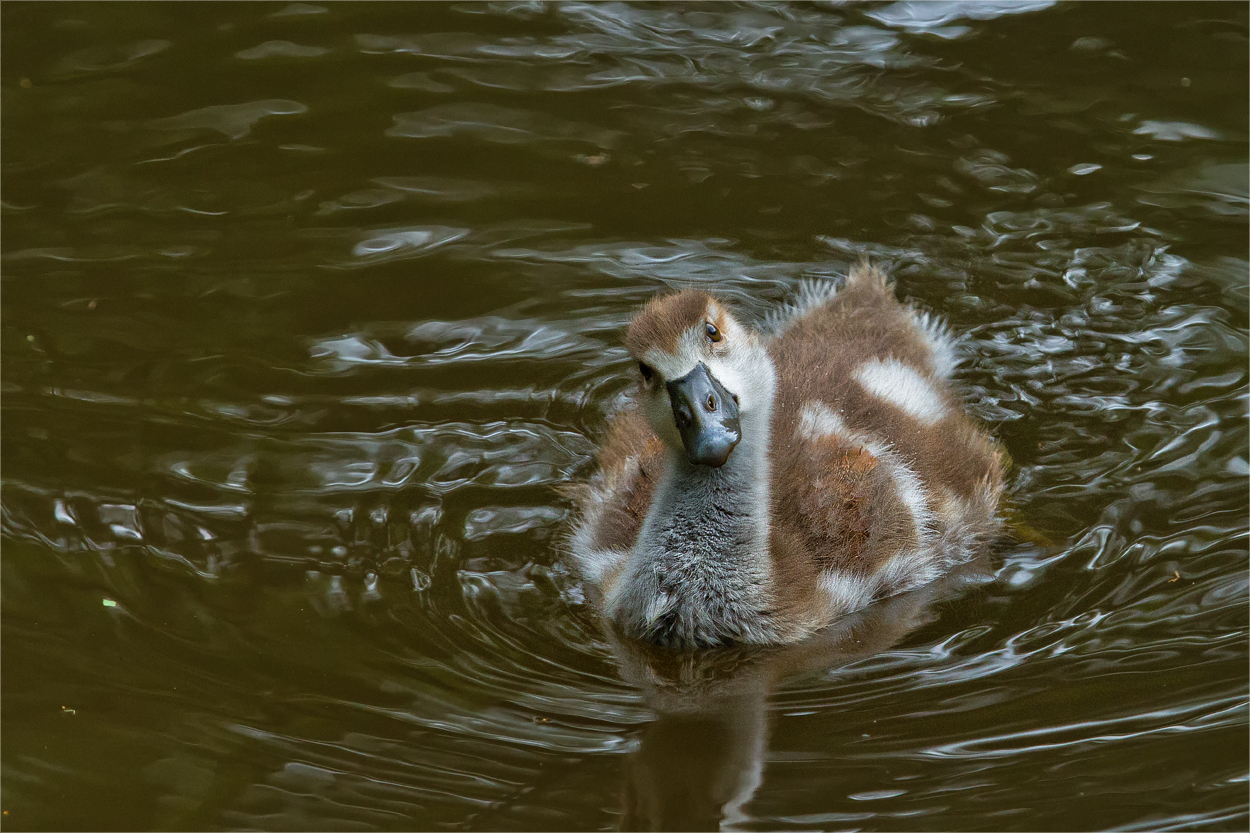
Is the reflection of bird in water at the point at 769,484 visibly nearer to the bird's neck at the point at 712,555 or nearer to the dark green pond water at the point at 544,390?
the bird's neck at the point at 712,555

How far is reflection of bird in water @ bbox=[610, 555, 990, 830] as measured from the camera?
3861mm

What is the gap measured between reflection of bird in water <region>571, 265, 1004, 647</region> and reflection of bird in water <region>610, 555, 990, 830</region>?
0.05m

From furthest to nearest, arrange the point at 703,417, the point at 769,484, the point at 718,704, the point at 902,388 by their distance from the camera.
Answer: the point at 902,388, the point at 769,484, the point at 718,704, the point at 703,417

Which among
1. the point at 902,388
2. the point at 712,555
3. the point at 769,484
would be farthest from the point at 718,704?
the point at 902,388

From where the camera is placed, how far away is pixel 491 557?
16.1 feet

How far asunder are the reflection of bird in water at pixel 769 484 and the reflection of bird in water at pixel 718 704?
0.17ft

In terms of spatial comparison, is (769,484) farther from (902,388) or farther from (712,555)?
(902,388)

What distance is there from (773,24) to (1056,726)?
4.61m

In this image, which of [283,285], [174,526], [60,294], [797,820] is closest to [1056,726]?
[797,820]

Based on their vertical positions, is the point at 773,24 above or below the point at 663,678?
above

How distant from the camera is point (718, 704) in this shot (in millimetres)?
4289

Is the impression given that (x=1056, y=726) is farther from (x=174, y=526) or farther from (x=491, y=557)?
(x=174, y=526)

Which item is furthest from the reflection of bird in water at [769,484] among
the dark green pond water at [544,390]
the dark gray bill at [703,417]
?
the dark green pond water at [544,390]

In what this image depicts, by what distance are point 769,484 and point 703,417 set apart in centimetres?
61
